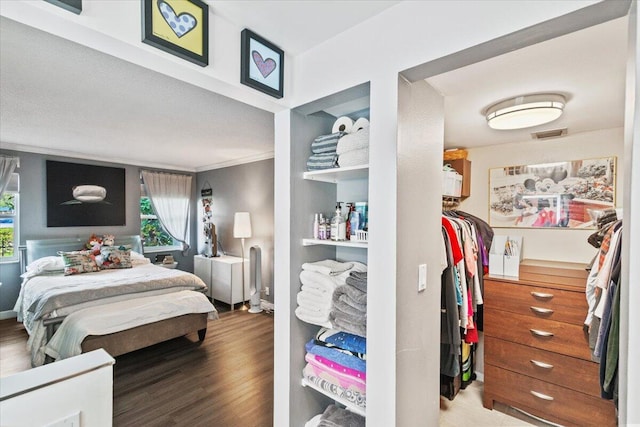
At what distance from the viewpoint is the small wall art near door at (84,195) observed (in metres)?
3.87

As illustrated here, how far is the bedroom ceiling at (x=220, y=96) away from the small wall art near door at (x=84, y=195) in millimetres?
500

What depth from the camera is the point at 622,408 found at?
83 cm

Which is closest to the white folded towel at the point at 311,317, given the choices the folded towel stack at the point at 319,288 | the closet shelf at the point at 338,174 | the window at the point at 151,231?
the folded towel stack at the point at 319,288

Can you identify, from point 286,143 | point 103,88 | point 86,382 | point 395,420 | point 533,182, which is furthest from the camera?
point 533,182

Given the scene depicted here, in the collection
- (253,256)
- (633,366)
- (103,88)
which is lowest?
(253,256)

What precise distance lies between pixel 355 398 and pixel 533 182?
6.99ft

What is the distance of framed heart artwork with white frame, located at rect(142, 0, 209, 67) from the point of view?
3.00ft

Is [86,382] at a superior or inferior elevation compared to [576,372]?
superior

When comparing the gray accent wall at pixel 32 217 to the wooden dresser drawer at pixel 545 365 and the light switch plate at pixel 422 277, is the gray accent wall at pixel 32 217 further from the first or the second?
the wooden dresser drawer at pixel 545 365

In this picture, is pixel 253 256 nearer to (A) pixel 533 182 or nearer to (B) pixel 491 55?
(A) pixel 533 182

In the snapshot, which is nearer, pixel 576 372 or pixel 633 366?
pixel 633 366

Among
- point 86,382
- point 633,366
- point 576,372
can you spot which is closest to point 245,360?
point 86,382

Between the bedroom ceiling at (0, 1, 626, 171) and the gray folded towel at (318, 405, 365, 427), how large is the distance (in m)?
1.74

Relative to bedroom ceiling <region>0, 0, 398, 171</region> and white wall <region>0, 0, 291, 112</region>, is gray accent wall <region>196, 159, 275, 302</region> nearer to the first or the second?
bedroom ceiling <region>0, 0, 398, 171</region>
